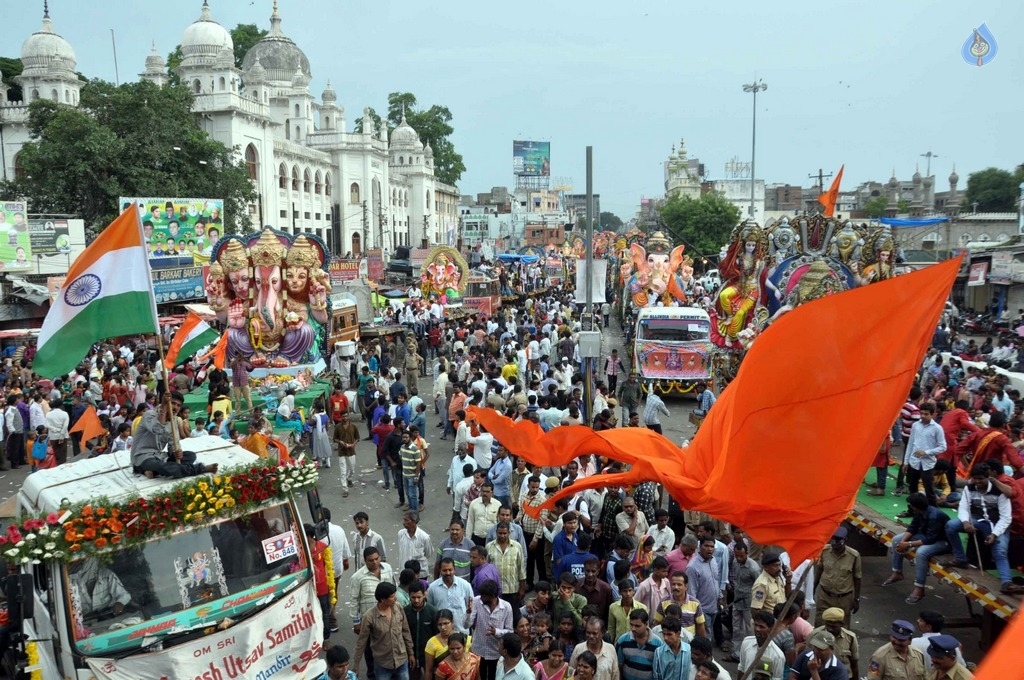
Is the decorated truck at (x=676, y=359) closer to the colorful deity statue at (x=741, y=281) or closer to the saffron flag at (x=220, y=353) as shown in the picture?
the colorful deity statue at (x=741, y=281)

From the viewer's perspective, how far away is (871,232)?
14570 millimetres

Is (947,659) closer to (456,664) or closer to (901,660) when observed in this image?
(901,660)

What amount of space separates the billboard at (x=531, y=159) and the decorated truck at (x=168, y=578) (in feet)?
441

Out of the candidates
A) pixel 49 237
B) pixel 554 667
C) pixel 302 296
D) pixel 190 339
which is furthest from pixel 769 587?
pixel 49 237

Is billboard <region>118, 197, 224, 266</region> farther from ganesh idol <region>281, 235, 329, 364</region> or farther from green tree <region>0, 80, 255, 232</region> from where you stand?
ganesh idol <region>281, 235, 329, 364</region>

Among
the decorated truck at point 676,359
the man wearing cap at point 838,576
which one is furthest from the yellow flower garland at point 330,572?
the decorated truck at point 676,359

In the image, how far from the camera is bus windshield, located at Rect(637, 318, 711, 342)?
1953 cm

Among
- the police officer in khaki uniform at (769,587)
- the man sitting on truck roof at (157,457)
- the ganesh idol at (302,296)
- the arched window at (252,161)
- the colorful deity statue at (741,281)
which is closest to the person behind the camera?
the man sitting on truck roof at (157,457)

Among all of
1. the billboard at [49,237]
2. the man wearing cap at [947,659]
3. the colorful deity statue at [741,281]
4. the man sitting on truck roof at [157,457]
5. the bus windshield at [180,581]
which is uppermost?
the billboard at [49,237]

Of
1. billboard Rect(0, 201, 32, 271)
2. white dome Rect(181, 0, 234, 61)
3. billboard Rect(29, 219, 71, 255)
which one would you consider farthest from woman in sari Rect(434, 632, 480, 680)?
white dome Rect(181, 0, 234, 61)

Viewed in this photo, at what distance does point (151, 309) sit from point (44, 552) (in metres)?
2.57

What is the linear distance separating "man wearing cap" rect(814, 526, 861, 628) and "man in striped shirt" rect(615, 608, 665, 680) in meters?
2.30

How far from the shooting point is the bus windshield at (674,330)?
1953 cm

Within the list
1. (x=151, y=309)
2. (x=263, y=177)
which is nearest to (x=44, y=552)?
(x=151, y=309)
